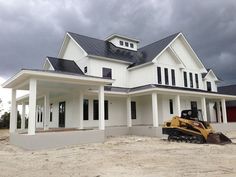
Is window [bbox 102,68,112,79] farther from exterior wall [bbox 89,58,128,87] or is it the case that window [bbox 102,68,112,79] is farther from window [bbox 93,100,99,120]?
window [bbox 93,100,99,120]

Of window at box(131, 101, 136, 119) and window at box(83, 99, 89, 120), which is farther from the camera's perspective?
window at box(131, 101, 136, 119)

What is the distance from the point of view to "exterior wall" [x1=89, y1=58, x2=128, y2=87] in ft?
67.5

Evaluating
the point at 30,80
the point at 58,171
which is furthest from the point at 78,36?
the point at 58,171

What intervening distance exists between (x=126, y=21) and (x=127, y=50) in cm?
694

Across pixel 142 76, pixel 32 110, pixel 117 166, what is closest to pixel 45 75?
pixel 32 110

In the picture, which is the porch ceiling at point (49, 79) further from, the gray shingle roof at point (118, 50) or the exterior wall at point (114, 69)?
the gray shingle roof at point (118, 50)

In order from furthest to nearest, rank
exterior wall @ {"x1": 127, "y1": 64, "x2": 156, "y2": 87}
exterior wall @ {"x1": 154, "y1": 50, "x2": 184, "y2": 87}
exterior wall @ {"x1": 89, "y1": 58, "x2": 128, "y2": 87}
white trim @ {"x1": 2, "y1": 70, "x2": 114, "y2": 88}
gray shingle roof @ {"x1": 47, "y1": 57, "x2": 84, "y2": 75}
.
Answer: exterior wall @ {"x1": 154, "y1": 50, "x2": 184, "y2": 87} → exterior wall @ {"x1": 127, "y1": 64, "x2": 156, "y2": 87} → exterior wall @ {"x1": 89, "y1": 58, "x2": 128, "y2": 87} → gray shingle roof @ {"x1": 47, "y1": 57, "x2": 84, "y2": 75} → white trim @ {"x1": 2, "y1": 70, "x2": 114, "y2": 88}

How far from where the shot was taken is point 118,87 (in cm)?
2152

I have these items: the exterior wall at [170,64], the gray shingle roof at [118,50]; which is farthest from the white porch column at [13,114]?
the exterior wall at [170,64]

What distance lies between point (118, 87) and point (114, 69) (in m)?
1.72

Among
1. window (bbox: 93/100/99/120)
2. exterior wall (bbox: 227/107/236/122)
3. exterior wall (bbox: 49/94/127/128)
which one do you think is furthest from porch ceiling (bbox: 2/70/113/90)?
exterior wall (bbox: 227/107/236/122)

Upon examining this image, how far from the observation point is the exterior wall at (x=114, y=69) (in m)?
20.6

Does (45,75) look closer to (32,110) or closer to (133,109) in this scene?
(32,110)

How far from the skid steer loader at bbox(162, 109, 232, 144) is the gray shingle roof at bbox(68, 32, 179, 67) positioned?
814 cm
